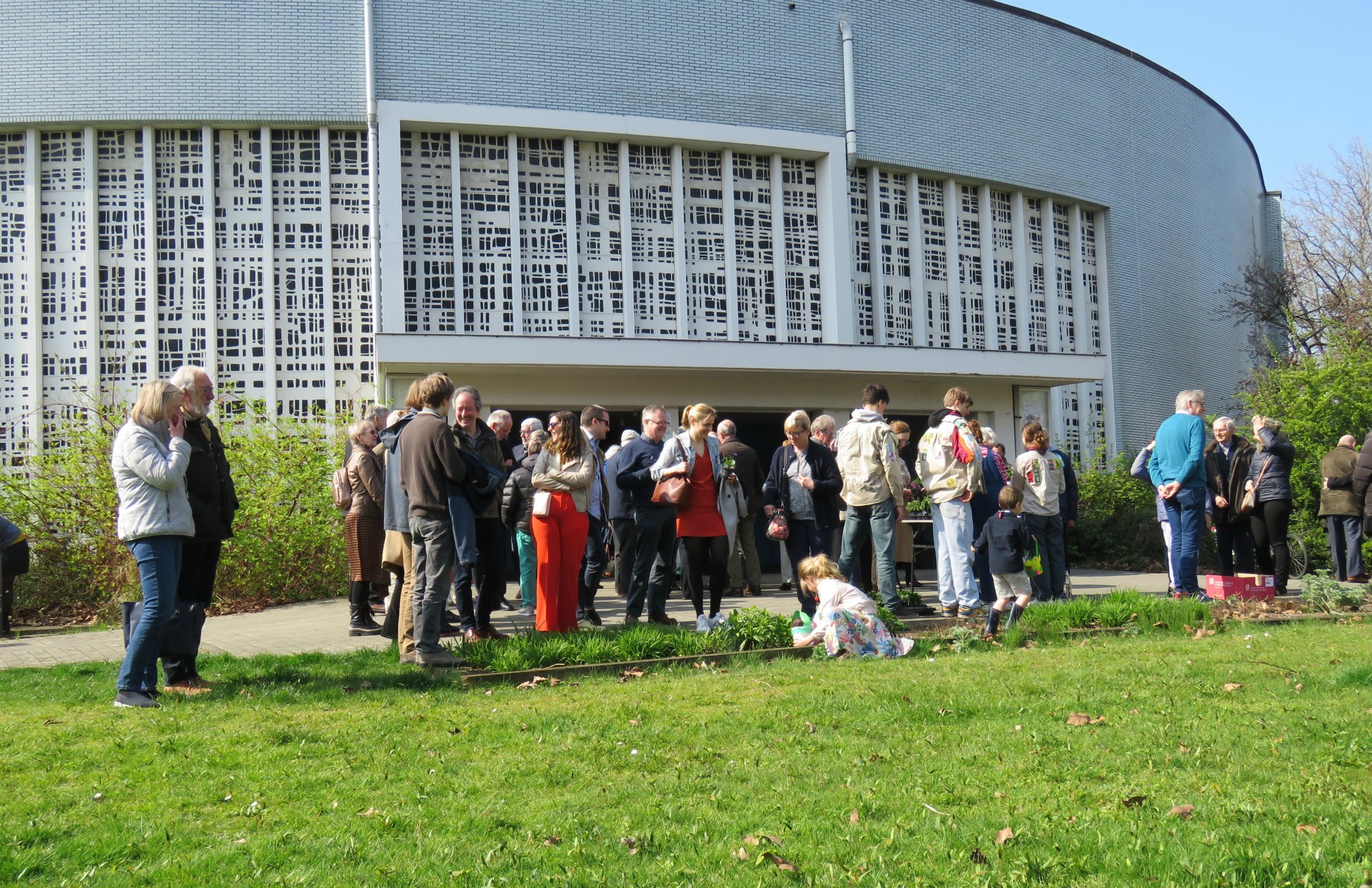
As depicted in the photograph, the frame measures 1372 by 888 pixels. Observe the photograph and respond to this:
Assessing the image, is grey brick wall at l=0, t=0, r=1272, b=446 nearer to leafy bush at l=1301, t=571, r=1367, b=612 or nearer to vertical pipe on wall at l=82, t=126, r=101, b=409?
vertical pipe on wall at l=82, t=126, r=101, b=409

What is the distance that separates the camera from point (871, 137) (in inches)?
776

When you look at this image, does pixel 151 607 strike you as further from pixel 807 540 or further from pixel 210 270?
pixel 210 270

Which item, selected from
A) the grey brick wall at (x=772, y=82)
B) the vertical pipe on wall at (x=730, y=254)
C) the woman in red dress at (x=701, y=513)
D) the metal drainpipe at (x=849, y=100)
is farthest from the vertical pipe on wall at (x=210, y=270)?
the woman in red dress at (x=701, y=513)

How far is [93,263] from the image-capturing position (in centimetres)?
1684

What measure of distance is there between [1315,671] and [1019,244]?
15.8m

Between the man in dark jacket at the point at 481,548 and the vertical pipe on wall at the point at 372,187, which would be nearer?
the man in dark jacket at the point at 481,548

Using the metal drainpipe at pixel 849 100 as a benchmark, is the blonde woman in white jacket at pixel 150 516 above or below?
below

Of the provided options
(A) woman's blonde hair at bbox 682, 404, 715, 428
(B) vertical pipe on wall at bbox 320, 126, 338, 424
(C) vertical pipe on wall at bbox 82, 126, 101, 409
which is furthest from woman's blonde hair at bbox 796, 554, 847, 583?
(C) vertical pipe on wall at bbox 82, 126, 101, 409

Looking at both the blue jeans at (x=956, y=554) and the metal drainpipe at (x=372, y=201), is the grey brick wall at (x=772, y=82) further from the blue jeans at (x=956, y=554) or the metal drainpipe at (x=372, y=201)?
the blue jeans at (x=956, y=554)

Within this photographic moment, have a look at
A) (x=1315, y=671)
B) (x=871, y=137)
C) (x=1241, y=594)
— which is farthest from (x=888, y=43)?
(x=1315, y=671)

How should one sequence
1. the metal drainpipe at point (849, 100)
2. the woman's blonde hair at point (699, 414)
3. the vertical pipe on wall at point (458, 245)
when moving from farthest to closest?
the metal drainpipe at point (849, 100) → the vertical pipe on wall at point (458, 245) → the woman's blonde hair at point (699, 414)

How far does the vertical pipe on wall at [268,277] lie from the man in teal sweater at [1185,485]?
11973 millimetres

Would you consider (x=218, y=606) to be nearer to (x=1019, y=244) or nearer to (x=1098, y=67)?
(x=1019, y=244)

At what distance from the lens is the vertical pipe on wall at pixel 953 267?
20.7 m
